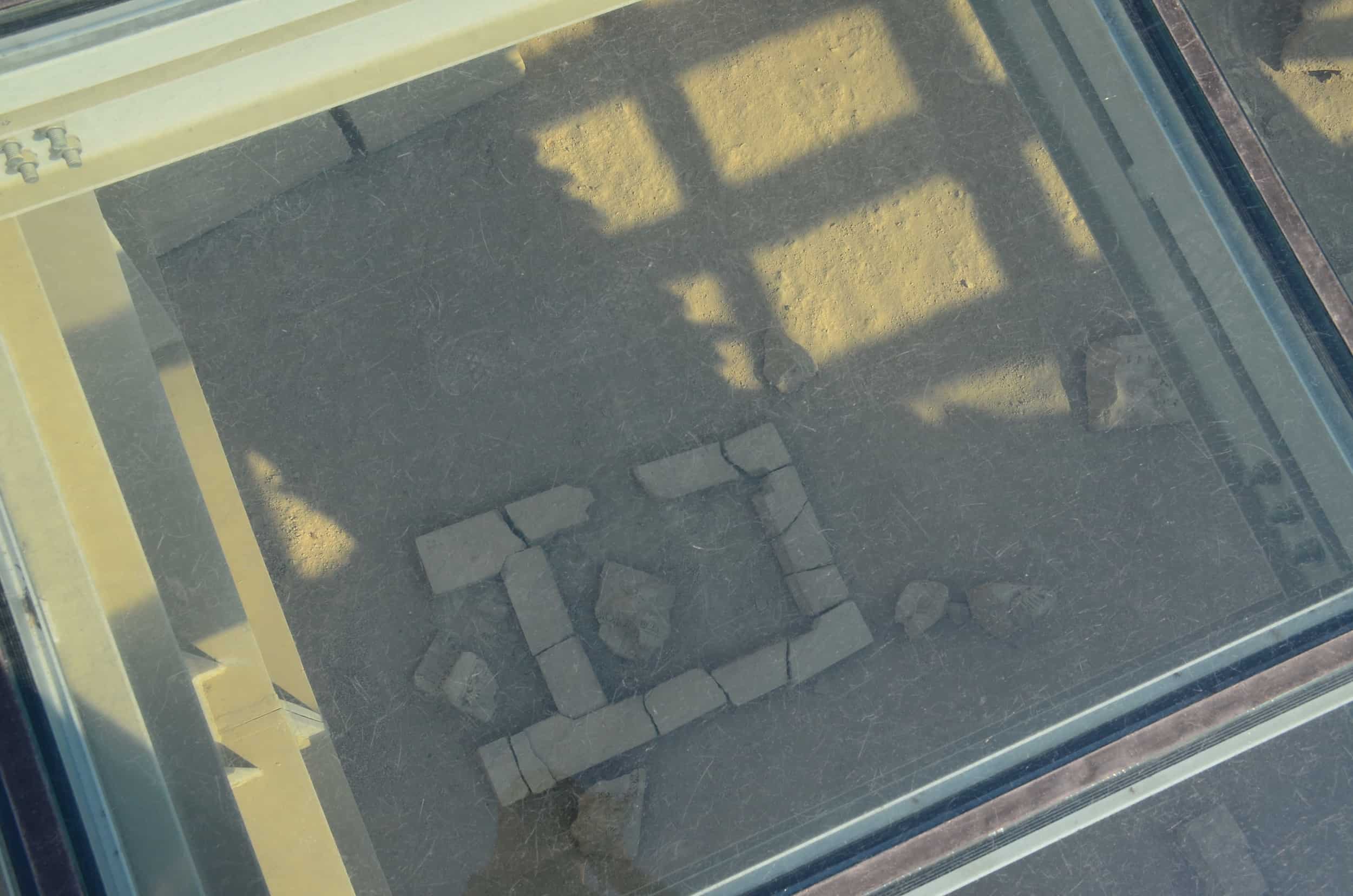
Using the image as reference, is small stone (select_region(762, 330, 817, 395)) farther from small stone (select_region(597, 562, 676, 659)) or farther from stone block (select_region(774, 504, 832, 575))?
small stone (select_region(597, 562, 676, 659))

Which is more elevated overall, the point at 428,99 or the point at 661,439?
the point at 428,99

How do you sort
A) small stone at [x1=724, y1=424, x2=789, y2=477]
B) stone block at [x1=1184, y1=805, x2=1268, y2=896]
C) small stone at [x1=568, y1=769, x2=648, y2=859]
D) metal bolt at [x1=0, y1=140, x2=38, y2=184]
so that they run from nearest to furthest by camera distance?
1. metal bolt at [x1=0, y1=140, x2=38, y2=184]
2. small stone at [x1=568, y1=769, x2=648, y2=859]
3. small stone at [x1=724, y1=424, x2=789, y2=477]
4. stone block at [x1=1184, y1=805, x2=1268, y2=896]

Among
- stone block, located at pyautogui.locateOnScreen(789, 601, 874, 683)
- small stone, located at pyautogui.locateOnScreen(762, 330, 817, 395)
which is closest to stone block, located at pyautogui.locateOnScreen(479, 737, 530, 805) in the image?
stone block, located at pyautogui.locateOnScreen(789, 601, 874, 683)

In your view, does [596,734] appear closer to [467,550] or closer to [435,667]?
[435,667]

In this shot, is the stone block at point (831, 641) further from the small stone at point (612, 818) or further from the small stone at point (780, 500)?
the small stone at point (612, 818)

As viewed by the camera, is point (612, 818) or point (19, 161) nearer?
point (19, 161)

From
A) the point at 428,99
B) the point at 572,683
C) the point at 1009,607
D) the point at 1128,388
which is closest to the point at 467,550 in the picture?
the point at 572,683
